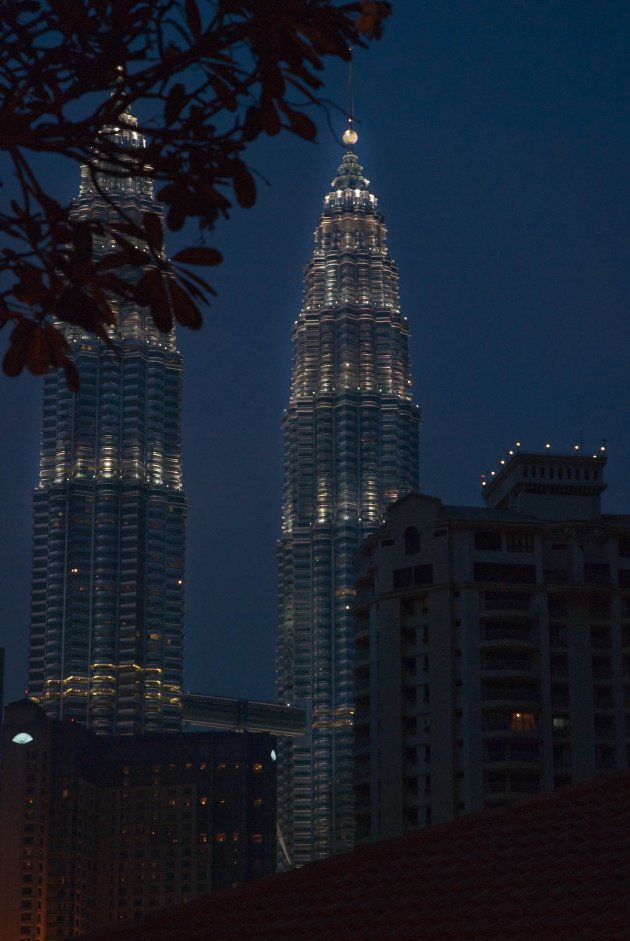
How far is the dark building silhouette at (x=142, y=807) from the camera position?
609 ft

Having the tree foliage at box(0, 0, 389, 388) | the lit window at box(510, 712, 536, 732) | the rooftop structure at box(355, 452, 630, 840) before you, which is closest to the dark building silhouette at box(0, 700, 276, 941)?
the rooftop structure at box(355, 452, 630, 840)

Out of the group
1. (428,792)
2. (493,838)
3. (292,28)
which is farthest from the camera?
(428,792)

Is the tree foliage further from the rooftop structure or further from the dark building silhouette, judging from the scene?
the dark building silhouette

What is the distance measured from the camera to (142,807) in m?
193

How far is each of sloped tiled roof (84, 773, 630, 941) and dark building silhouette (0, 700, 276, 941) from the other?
556 feet

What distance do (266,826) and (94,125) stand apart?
190816mm

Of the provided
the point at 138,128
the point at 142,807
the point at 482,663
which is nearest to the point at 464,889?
the point at 138,128

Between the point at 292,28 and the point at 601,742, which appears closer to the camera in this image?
the point at 292,28

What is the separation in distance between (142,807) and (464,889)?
180 m

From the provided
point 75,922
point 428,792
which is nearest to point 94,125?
point 428,792

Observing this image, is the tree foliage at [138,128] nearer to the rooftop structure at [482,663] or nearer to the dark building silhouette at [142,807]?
the rooftop structure at [482,663]

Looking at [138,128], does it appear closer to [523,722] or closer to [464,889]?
[464,889]

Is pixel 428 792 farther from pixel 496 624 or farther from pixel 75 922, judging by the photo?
pixel 75 922

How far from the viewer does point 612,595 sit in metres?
95.6
